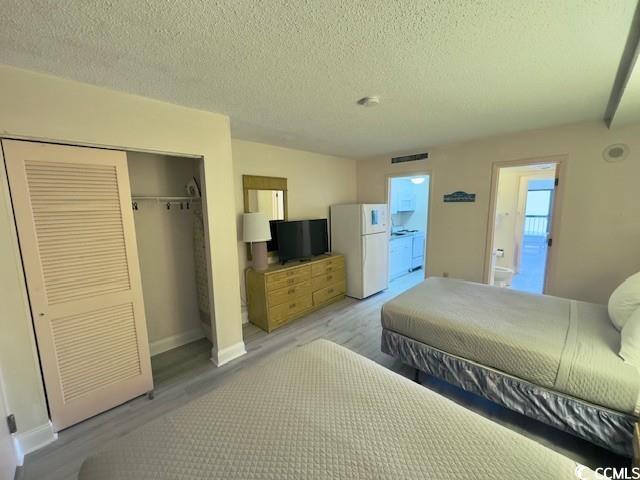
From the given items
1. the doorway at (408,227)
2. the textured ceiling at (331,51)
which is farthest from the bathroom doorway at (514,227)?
the textured ceiling at (331,51)

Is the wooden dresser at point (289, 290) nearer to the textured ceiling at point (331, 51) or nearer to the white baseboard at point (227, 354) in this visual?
the white baseboard at point (227, 354)

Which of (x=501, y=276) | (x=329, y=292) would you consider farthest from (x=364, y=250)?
(x=501, y=276)

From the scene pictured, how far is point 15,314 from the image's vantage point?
1.62 m

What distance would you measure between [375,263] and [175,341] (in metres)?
3.02

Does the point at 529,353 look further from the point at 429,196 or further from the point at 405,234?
the point at 405,234

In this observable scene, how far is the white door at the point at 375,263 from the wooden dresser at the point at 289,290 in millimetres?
495

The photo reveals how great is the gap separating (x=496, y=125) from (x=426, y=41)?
2.09m

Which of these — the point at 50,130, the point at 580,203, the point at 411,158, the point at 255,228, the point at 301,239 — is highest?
the point at 411,158

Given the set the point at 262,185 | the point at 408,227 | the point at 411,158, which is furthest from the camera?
the point at 408,227

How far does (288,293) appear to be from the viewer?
3434 mm

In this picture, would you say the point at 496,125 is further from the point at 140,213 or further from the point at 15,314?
the point at 15,314

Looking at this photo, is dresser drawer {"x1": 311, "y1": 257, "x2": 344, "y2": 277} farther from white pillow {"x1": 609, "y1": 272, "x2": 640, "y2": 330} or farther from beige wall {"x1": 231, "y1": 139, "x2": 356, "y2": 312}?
white pillow {"x1": 609, "y1": 272, "x2": 640, "y2": 330}

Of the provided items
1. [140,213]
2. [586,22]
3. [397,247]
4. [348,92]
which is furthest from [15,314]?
[397,247]

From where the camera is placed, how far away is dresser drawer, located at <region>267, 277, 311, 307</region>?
3.26m
